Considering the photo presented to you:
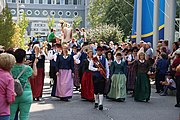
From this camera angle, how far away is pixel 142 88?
14.1 metres

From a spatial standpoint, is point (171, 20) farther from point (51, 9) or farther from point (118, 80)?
point (51, 9)

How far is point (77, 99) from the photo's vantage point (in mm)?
14273

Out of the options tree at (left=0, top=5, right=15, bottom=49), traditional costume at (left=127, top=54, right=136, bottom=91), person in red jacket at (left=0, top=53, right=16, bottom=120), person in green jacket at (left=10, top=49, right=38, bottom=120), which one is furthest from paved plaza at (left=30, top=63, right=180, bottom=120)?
tree at (left=0, top=5, right=15, bottom=49)

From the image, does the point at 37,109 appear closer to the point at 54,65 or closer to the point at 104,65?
the point at 104,65

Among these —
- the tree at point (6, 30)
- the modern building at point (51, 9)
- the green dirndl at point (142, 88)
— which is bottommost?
the green dirndl at point (142, 88)

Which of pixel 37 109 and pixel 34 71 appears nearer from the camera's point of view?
pixel 34 71

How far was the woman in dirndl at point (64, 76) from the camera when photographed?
1370 centimetres

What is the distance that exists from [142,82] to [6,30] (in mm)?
8265

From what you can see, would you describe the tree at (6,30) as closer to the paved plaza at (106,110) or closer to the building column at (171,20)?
the paved plaza at (106,110)

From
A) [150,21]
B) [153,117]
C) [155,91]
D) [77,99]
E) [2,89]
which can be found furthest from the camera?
[150,21]

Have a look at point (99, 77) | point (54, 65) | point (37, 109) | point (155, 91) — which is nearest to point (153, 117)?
point (99, 77)

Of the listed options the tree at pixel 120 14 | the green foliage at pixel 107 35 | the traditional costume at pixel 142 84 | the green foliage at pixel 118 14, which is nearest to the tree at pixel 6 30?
the traditional costume at pixel 142 84

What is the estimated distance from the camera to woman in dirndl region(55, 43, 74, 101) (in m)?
13.7

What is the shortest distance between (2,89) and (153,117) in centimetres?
538
